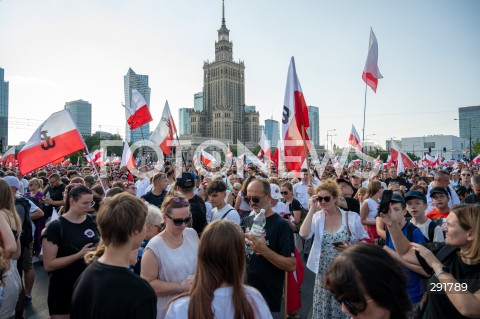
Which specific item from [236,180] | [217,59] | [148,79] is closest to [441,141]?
[217,59]

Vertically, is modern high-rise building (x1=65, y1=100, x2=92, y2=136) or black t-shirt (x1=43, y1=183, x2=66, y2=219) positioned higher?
modern high-rise building (x1=65, y1=100, x2=92, y2=136)

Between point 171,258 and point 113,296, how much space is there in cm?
94

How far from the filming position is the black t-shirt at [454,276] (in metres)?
2.45

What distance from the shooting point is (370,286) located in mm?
1626

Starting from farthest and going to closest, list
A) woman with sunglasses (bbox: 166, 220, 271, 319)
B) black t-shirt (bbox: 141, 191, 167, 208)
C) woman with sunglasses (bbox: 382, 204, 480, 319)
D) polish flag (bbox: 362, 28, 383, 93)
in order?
1. polish flag (bbox: 362, 28, 383, 93)
2. black t-shirt (bbox: 141, 191, 167, 208)
3. woman with sunglasses (bbox: 382, 204, 480, 319)
4. woman with sunglasses (bbox: 166, 220, 271, 319)

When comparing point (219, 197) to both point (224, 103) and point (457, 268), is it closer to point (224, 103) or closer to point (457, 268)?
point (457, 268)

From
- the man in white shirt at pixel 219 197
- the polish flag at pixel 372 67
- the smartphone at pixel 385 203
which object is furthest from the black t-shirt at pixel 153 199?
the polish flag at pixel 372 67

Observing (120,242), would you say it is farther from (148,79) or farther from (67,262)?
(148,79)

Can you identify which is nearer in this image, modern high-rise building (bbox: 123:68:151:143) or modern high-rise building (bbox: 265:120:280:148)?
modern high-rise building (bbox: 123:68:151:143)

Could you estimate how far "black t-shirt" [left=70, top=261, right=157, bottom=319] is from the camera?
6.95ft

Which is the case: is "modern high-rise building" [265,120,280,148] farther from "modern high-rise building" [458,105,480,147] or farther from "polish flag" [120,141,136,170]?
"polish flag" [120,141,136,170]

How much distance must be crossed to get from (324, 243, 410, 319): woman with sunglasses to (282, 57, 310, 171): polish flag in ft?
19.3

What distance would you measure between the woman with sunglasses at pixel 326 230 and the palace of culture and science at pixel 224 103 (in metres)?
106

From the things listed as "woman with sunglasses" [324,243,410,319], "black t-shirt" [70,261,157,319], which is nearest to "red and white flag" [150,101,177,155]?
"black t-shirt" [70,261,157,319]
